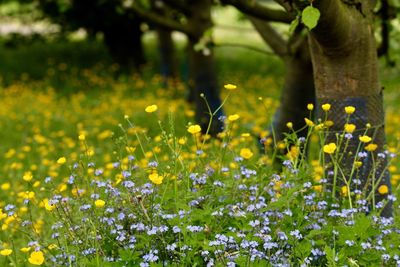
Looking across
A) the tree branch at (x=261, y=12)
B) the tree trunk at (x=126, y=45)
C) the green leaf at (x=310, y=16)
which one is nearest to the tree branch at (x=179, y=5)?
the tree branch at (x=261, y=12)

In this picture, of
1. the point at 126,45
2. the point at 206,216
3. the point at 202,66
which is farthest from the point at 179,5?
the point at 126,45

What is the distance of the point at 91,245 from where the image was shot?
309 centimetres

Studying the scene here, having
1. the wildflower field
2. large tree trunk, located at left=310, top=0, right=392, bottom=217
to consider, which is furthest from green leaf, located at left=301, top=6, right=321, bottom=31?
large tree trunk, located at left=310, top=0, right=392, bottom=217

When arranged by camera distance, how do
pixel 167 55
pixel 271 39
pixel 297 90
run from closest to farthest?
pixel 297 90
pixel 271 39
pixel 167 55

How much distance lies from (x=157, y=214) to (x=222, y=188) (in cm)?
42

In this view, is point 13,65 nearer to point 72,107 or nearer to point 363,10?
point 72,107

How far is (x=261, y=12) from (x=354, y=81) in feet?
4.27

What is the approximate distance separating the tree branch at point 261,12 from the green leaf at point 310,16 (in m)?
1.76

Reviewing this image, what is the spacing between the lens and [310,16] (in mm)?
3031

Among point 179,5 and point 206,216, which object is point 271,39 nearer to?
point 179,5

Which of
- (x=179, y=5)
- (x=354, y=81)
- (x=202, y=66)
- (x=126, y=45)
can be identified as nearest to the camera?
(x=354, y=81)

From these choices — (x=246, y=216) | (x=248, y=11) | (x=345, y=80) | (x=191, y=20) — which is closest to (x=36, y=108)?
(x=191, y=20)

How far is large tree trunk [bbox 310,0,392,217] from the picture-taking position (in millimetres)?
3719

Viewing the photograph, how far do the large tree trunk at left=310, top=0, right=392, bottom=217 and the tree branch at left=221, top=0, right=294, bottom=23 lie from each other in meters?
1.03
